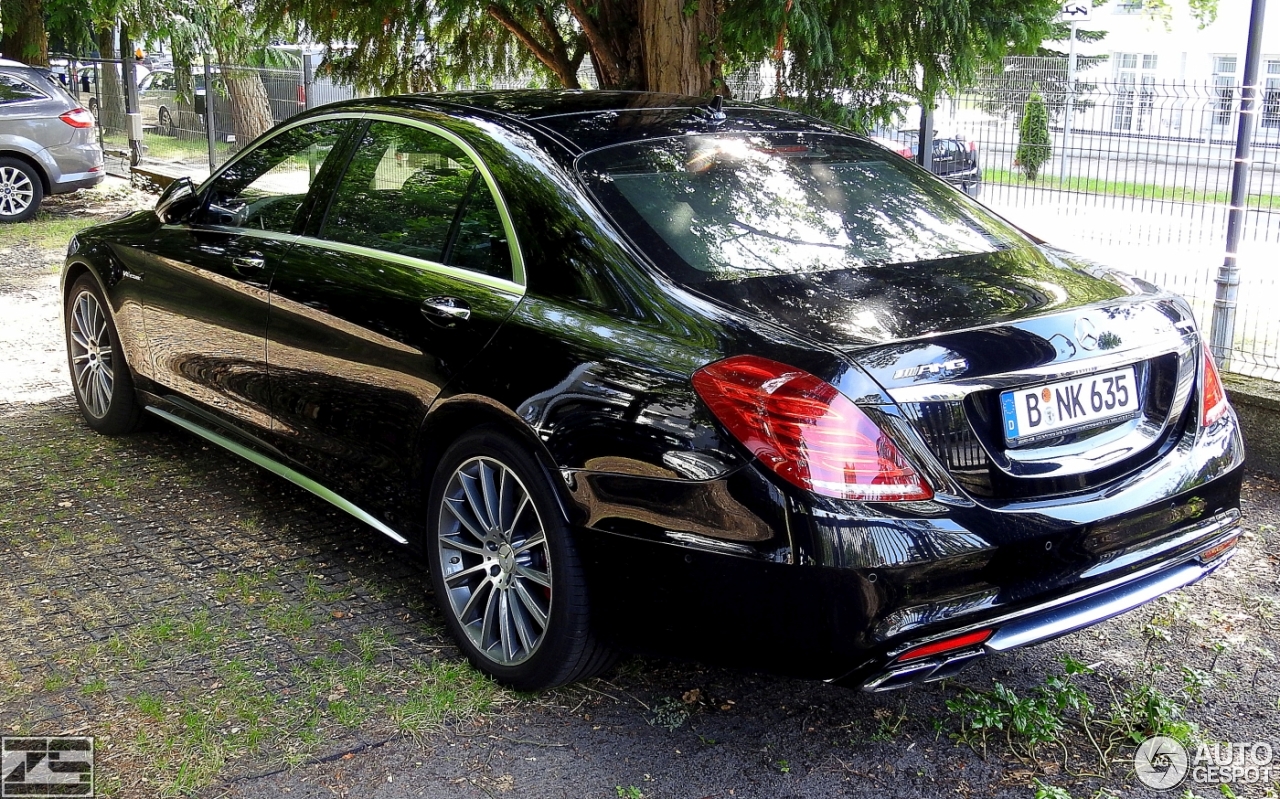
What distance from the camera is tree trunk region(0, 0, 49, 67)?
16734 millimetres

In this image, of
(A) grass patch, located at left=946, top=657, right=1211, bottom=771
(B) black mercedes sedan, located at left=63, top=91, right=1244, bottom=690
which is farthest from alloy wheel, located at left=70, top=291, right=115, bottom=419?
(A) grass patch, located at left=946, top=657, right=1211, bottom=771

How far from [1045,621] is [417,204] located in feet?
7.71

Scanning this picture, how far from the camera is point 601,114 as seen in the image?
403 centimetres

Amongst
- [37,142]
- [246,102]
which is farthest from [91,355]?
[246,102]

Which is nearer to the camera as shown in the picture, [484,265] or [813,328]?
[813,328]

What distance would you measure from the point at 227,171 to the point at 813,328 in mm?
3141

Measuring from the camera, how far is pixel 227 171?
514 centimetres

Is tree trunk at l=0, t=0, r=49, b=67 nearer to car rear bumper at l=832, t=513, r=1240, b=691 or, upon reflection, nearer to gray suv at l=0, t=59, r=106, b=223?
gray suv at l=0, t=59, r=106, b=223

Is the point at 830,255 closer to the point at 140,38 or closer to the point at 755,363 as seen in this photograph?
the point at 755,363

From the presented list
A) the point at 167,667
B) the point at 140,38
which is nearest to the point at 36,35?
the point at 140,38

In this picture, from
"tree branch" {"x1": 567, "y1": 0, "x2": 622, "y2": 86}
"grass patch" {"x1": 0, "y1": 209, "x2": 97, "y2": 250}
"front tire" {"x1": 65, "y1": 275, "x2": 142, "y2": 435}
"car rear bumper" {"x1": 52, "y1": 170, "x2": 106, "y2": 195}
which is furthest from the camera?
"car rear bumper" {"x1": 52, "y1": 170, "x2": 106, "y2": 195}

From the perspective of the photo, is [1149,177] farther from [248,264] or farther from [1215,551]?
[248,264]

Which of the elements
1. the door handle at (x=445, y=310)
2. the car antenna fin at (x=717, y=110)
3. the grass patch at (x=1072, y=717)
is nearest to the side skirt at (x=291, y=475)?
the door handle at (x=445, y=310)

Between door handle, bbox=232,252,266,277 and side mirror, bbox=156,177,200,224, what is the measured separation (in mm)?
646
